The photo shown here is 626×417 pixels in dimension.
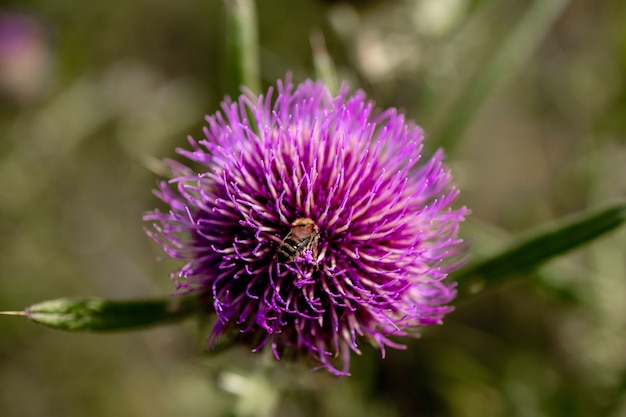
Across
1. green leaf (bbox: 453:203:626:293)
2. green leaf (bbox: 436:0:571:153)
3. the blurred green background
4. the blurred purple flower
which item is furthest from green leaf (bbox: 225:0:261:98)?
the blurred purple flower

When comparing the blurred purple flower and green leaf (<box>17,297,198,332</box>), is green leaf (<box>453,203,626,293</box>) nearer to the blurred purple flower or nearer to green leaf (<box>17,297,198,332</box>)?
green leaf (<box>17,297,198,332</box>)

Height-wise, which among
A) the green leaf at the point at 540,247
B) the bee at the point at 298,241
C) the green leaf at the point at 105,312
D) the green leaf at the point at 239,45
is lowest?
the green leaf at the point at 105,312

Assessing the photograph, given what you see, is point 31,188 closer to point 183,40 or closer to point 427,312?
point 183,40

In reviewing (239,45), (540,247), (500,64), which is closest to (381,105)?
(500,64)

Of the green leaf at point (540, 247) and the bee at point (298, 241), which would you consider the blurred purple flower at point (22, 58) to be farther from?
the green leaf at point (540, 247)

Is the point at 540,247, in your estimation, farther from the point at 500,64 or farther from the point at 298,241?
the point at 500,64

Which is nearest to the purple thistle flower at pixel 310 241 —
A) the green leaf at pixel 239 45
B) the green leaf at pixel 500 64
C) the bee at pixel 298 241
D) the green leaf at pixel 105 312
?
the bee at pixel 298 241
